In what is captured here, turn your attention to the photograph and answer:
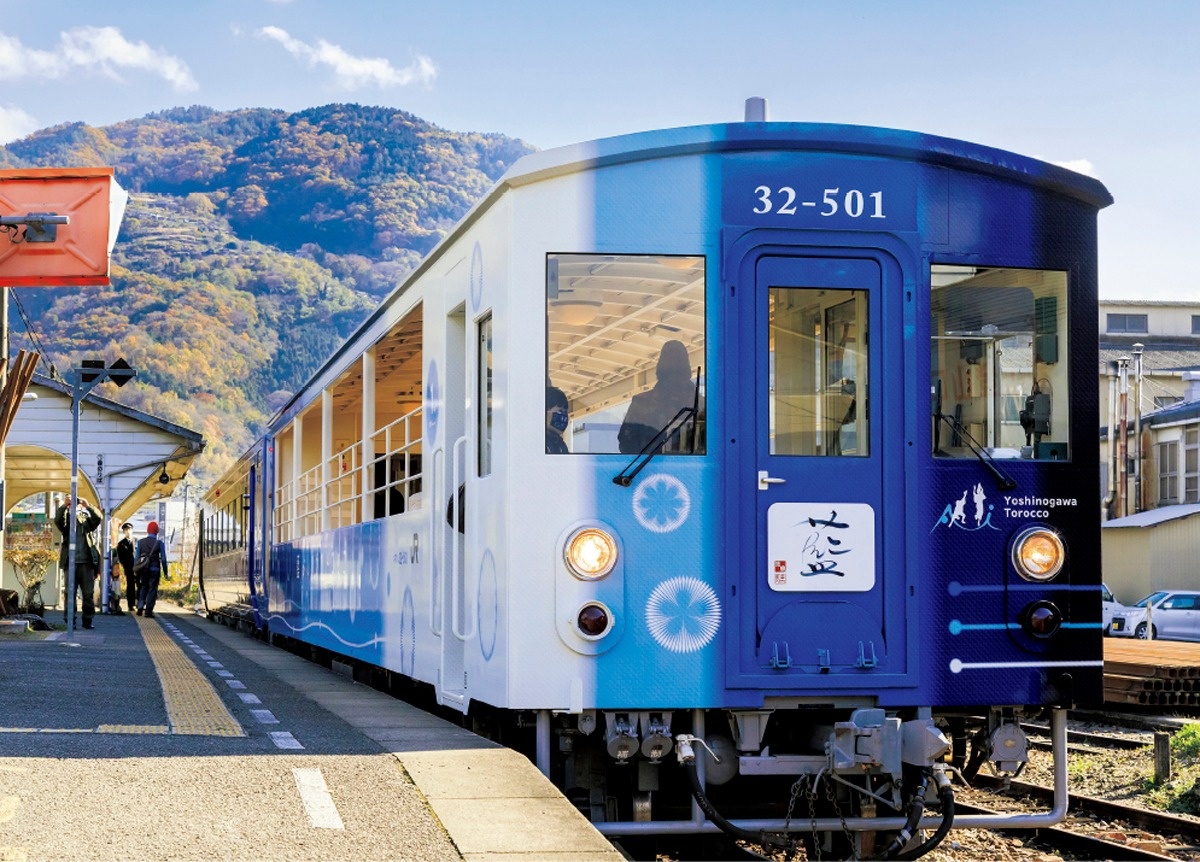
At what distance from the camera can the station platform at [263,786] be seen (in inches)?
195

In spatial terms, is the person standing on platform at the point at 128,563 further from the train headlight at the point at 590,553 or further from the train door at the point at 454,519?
the train headlight at the point at 590,553

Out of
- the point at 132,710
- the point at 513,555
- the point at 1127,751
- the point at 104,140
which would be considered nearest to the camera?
the point at 513,555

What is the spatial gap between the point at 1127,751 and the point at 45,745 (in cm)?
817

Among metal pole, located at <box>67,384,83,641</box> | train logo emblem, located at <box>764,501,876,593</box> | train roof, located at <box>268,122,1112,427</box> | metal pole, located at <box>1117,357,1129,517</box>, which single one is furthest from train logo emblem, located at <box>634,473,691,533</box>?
metal pole, located at <box>1117,357,1129,517</box>

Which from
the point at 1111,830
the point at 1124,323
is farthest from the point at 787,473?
the point at 1124,323

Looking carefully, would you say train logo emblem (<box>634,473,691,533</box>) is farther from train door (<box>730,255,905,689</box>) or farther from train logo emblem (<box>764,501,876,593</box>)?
train logo emblem (<box>764,501,876,593</box>)

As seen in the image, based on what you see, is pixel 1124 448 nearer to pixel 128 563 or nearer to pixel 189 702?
pixel 128 563

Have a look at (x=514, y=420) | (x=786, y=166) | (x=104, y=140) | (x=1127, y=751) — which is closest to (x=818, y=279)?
(x=786, y=166)

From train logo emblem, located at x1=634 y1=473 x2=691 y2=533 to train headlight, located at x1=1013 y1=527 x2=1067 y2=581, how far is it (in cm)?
146

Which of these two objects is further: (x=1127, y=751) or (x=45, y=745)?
(x=1127, y=751)

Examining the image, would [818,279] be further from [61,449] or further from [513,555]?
[61,449]

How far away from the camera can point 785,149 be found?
6863 millimetres

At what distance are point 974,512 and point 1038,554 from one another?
1.10 feet

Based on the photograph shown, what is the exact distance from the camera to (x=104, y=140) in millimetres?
164250
